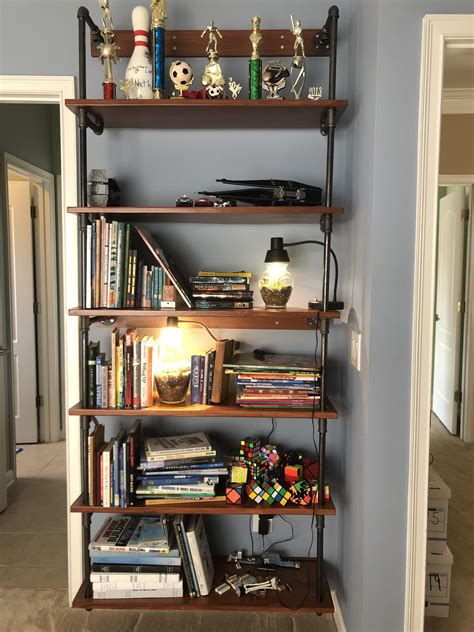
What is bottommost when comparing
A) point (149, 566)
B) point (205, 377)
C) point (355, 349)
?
point (149, 566)

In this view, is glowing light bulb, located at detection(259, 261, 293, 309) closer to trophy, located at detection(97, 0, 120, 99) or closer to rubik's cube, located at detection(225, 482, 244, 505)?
rubik's cube, located at detection(225, 482, 244, 505)

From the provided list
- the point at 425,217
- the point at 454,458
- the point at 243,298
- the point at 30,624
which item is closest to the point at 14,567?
the point at 30,624

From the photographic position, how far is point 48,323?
13.2 feet

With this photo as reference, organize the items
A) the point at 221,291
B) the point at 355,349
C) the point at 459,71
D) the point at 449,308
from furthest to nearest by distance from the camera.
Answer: the point at 449,308 < the point at 459,71 < the point at 221,291 < the point at 355,349

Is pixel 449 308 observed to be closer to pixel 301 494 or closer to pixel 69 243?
pixel 301 494

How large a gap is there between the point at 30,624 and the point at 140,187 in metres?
1.75

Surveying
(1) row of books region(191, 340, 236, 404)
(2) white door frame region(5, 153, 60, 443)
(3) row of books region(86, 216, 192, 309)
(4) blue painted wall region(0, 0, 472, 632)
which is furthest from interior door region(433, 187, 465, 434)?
(2) white door frame region(5, 153, 60, 443)

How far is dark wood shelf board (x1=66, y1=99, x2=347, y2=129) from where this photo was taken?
1.71 meters

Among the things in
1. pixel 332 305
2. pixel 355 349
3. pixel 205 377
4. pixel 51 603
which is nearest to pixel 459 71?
pixel 332 305

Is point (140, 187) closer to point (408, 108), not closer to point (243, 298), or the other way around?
point (243, 298)

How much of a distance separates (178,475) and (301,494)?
1.50 feet

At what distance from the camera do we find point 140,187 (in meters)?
2.06

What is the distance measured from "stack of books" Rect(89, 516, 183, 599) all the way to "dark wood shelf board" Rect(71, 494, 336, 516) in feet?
0.60

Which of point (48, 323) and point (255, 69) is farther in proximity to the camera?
point (48, 323)
